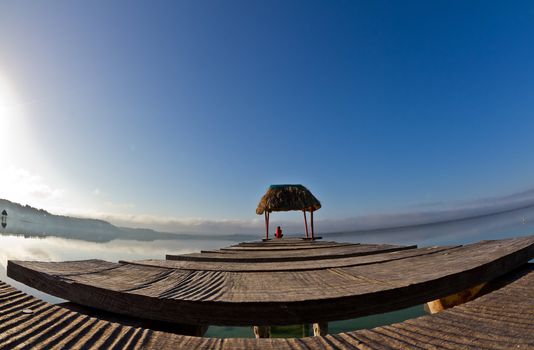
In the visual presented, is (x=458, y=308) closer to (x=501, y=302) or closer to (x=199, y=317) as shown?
(x=501, y=302)

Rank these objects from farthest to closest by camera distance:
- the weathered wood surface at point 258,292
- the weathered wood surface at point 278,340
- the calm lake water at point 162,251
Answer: the calm lake water at point 162,251, the weathered wood surface at point 258,292, the weathered wood surface at point 278,340

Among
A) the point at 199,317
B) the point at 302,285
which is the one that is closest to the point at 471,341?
the point at 302,285

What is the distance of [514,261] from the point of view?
153cm

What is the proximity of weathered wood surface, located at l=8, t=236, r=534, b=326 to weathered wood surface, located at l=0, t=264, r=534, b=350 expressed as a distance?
0.94ft

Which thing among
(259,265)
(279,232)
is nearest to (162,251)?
(279,232)

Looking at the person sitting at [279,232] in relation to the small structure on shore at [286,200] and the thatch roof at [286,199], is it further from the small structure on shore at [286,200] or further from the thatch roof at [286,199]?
the thatch roof at [286,199]

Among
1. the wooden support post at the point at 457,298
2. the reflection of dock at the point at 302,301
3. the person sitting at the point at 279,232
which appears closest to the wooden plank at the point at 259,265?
the reflection of dock at the point at 302,301

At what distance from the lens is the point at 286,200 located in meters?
12.6

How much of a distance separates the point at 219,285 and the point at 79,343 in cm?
72

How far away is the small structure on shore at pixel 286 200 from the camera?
1241 cm

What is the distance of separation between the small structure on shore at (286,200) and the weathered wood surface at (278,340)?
11.5 metres

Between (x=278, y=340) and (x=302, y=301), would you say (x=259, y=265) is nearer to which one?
(x=302, y=301)

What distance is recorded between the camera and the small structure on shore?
12410mm

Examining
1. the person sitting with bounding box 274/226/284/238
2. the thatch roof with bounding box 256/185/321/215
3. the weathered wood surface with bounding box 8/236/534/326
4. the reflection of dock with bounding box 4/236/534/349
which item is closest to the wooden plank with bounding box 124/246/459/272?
the reflection of dock with bounding box 4/236/534/349
